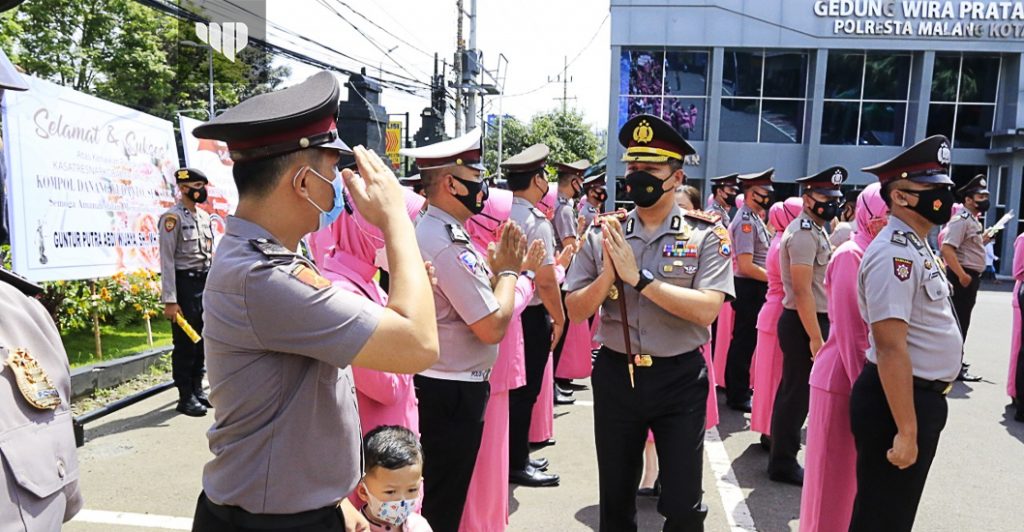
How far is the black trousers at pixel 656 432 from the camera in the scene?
299 cm

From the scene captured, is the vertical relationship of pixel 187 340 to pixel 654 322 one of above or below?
below

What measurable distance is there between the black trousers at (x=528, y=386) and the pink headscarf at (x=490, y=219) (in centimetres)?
77

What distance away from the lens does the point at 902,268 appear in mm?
2824

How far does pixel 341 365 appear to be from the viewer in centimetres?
153

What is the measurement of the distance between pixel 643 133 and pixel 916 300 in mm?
1343

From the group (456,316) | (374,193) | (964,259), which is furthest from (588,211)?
(374,193)

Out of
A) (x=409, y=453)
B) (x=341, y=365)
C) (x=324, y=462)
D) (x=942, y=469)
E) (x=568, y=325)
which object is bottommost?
(x=942, y=469)

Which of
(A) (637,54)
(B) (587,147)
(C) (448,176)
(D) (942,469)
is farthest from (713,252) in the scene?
(B) (587,147)

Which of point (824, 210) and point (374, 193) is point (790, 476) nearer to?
point (824, 210)

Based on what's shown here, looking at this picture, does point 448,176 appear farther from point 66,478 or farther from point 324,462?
point 66,478

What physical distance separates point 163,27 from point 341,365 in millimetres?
25568

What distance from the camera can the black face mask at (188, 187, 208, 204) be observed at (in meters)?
6.12

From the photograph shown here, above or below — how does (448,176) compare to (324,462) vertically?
above

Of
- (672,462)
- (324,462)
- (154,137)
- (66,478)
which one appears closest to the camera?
(66,478)
